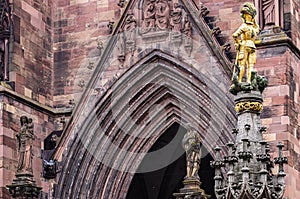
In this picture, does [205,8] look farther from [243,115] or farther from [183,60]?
[243,115]

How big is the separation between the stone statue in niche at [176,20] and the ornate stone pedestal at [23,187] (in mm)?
3649

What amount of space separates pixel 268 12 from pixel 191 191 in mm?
3570

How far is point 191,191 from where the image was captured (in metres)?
15.7

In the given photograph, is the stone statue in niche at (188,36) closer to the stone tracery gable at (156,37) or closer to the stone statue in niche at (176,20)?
the stone tracery gable at (156,37)

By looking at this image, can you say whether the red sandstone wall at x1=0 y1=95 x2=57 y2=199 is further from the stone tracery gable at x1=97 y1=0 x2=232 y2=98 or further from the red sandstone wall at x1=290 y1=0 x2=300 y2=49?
the red sandstone wall at x1=290 y1=0 x2=300 y2=49

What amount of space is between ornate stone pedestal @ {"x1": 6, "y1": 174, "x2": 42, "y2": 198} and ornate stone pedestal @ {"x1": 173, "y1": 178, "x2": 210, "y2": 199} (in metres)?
3.32

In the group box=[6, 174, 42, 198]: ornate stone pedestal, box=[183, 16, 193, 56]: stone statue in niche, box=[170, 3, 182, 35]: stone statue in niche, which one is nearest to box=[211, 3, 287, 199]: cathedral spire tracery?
box=[183, 16, 193, 56]: stone statue in niche

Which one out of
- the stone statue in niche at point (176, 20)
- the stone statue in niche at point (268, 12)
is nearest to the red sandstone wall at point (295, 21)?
the stone statue in niche at point (268, 12)

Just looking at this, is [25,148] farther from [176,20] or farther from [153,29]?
[176,20]

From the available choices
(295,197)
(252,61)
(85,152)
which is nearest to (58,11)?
(85,152)

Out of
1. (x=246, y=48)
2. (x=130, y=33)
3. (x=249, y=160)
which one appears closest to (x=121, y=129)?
(x=130, y=33)

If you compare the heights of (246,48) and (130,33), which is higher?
(130,33)

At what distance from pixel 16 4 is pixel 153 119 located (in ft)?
10.8

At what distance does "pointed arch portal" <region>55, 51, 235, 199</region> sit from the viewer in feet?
62.2
